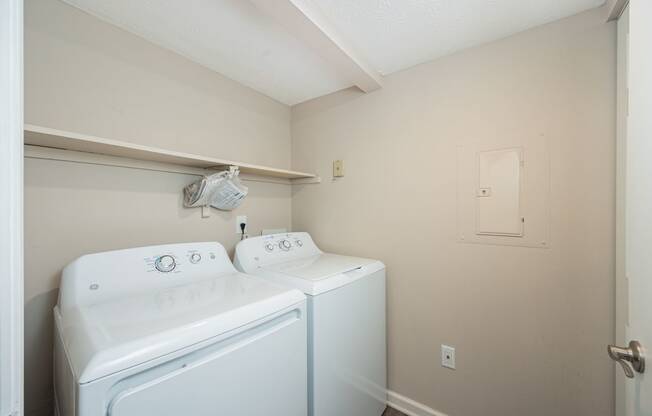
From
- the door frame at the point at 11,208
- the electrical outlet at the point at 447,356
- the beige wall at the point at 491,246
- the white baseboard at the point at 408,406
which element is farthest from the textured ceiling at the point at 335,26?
the white baseboard at the point at 408,406

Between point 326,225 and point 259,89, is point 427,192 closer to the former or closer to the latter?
point 326,225

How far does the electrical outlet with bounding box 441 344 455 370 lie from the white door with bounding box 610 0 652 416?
0.83 metres

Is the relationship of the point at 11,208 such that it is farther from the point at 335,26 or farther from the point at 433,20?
the point at 433,20

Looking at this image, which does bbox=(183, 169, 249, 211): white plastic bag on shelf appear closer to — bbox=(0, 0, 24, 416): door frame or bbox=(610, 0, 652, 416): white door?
bbox=(0, 0, 24, 416): door frame

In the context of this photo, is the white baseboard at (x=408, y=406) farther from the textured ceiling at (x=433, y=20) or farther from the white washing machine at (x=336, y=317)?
the textured ceiling at (x=433, y=20)

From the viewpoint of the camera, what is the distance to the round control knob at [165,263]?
1.13 metres

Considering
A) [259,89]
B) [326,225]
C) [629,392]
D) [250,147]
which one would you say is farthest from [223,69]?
[629,392]

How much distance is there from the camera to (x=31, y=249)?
3.31 feet

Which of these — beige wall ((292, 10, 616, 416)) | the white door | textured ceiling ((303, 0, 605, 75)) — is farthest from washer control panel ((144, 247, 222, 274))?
the white door

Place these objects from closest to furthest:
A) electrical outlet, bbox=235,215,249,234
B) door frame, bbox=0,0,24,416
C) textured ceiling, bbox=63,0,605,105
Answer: door frame, bbox=0,0,24,416 < textured ceiling, bbox=63,0,605,105 < electrical outlet, bbox=235,215,249,234

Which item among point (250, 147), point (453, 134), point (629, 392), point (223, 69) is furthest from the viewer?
point (250, 147)

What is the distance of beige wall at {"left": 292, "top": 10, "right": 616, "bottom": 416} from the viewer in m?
1.10

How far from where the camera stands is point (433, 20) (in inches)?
46.6

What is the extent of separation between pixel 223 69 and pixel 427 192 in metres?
1.48
